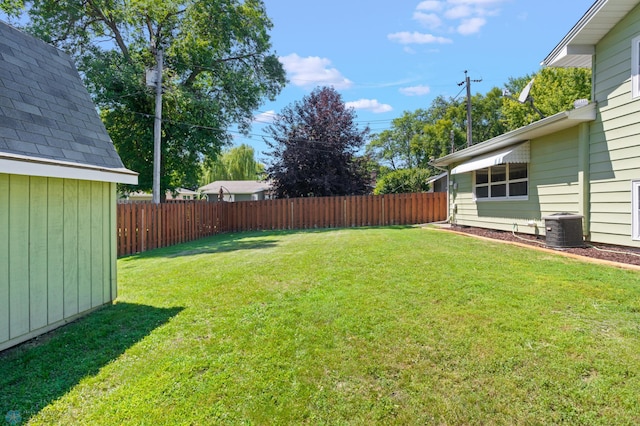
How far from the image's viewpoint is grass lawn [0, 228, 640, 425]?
1.94 meters

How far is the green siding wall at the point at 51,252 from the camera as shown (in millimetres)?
2826

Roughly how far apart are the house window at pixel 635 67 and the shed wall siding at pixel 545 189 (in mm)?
1139

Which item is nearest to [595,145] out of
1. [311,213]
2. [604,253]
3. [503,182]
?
[604,253]

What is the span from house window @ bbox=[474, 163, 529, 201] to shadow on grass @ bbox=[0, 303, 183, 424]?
8.07 meters

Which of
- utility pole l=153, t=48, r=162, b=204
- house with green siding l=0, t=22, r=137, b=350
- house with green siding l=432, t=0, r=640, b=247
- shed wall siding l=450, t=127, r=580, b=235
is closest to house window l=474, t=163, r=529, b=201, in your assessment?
house with green siding l=432, t=0, r=640, b=247

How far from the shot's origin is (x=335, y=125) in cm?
1688

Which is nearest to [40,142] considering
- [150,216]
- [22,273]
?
[22,273]

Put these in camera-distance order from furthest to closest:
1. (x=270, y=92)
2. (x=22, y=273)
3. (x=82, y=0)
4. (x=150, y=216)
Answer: (x=270, y=92) < (x=82, y=0) < (x=150, y=216) < (x=22, y=273)

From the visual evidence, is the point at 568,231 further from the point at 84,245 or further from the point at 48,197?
the point at 48,197

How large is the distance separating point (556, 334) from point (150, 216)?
9.91 m

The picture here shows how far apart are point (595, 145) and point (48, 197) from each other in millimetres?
8153

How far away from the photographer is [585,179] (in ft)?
20.1

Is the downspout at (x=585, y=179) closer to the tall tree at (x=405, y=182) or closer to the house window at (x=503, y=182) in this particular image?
the house window at (x=503, y=182)

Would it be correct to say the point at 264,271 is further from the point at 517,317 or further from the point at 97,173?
the point at 517,317
